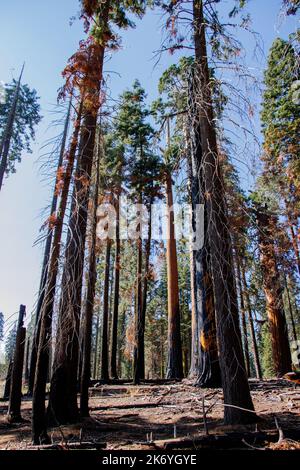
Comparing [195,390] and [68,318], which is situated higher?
[68,318]

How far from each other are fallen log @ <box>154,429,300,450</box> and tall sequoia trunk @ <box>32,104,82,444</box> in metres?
2.13

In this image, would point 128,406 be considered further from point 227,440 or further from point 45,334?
point 227,440

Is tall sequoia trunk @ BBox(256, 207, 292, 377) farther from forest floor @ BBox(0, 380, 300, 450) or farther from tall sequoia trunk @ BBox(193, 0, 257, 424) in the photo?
tall sequoia trunk @ BBox(193, 0, 257, 424)

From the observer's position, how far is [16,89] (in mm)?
18328

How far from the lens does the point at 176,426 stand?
5285mm

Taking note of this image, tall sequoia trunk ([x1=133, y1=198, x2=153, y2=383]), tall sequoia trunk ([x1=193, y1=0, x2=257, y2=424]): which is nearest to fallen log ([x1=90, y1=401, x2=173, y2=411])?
tall sequoia trunk ([x1=193, y1=0, x2=257, y2=424])

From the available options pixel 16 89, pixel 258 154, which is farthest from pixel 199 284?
pixel 16 89

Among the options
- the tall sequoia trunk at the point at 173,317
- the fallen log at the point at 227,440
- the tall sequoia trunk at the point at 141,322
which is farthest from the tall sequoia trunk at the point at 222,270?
the tall sequoia trunk at the point at 173,317

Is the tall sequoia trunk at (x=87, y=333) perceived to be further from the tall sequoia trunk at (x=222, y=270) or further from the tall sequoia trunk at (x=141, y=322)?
the tall sequoia trunk at (x=141, y=322)

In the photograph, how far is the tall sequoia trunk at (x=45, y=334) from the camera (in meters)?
4.66

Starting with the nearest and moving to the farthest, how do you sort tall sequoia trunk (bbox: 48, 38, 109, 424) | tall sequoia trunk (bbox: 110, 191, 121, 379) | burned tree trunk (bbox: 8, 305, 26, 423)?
tall sequoia trunk (bbox: 48, 38, 109, 424)
burned tree trunk (bbox: 8, 305, 26, 423)
tall sequoia trunk (bbox: 110, 191, 121, 379)

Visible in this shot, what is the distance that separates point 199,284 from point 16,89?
1684cm

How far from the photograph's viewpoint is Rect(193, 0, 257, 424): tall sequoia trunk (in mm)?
4539
